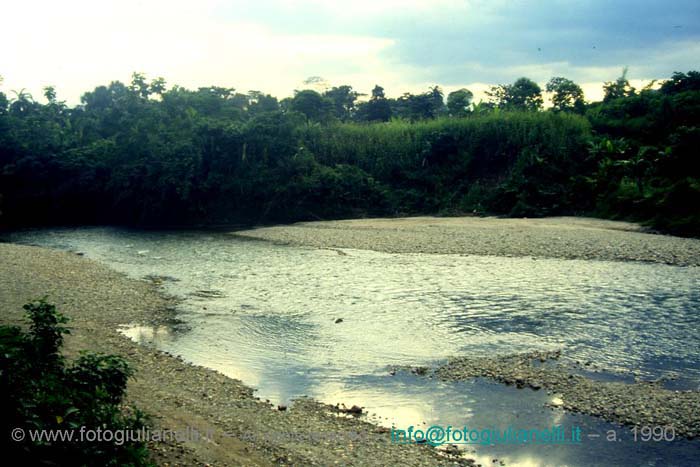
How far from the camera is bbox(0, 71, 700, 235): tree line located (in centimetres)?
3819

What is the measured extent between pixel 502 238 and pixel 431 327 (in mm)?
13881

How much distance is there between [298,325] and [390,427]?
22.8 ft

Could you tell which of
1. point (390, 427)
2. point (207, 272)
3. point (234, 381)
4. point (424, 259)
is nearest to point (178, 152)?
point (207, 272)

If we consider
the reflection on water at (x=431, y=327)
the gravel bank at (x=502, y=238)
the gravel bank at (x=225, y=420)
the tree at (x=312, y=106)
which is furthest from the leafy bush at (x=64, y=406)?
the tree at (x=312, y=106)

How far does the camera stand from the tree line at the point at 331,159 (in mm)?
38188

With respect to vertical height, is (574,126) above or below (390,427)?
above

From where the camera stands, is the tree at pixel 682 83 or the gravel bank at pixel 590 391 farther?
the tree at pixel 682 83

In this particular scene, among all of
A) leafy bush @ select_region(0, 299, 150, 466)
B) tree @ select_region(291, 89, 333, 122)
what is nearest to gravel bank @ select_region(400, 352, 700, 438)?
leafy bush @ select_region(0, 299, 150, 466)

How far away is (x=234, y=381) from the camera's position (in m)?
11.8

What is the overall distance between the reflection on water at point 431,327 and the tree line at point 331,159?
16241 millimetres

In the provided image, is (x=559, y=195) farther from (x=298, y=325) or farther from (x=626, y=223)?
(x=298, y=325)

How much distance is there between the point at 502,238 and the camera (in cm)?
2844

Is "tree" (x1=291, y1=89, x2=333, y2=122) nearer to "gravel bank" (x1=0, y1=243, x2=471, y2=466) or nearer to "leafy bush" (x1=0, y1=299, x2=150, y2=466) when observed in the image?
"gravel bank" (x1=0, y1=243, x2=471, y2=466)

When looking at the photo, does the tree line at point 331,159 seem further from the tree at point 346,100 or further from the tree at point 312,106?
the tree at point 346,100
